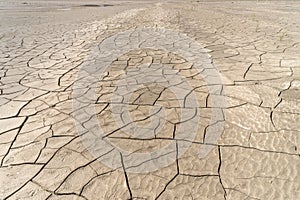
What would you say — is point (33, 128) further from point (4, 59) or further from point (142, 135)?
point (4, 59)

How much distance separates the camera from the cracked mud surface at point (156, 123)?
81.8 inches

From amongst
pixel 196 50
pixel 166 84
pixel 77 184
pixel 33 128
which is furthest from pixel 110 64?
pixel 77 184

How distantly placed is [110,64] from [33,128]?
6.72 ft

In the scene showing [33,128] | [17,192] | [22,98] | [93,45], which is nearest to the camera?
[17,192]

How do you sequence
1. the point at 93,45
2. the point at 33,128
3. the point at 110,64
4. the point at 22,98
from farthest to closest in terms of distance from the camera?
the point at 93,45
the point at 110,64
the point at 22,98
the point at 33,128

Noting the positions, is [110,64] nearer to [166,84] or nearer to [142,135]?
[166,84]

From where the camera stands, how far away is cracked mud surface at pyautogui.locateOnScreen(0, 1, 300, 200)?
208 cm

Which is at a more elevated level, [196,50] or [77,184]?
[196,50]

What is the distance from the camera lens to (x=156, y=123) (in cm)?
282

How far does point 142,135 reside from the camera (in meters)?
2.66

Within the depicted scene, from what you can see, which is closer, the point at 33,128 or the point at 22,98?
the point at 33,128

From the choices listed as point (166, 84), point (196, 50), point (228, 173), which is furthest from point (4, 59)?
point (228, 173)

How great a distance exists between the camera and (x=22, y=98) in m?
3.44

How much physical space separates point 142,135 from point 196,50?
2952 mm
